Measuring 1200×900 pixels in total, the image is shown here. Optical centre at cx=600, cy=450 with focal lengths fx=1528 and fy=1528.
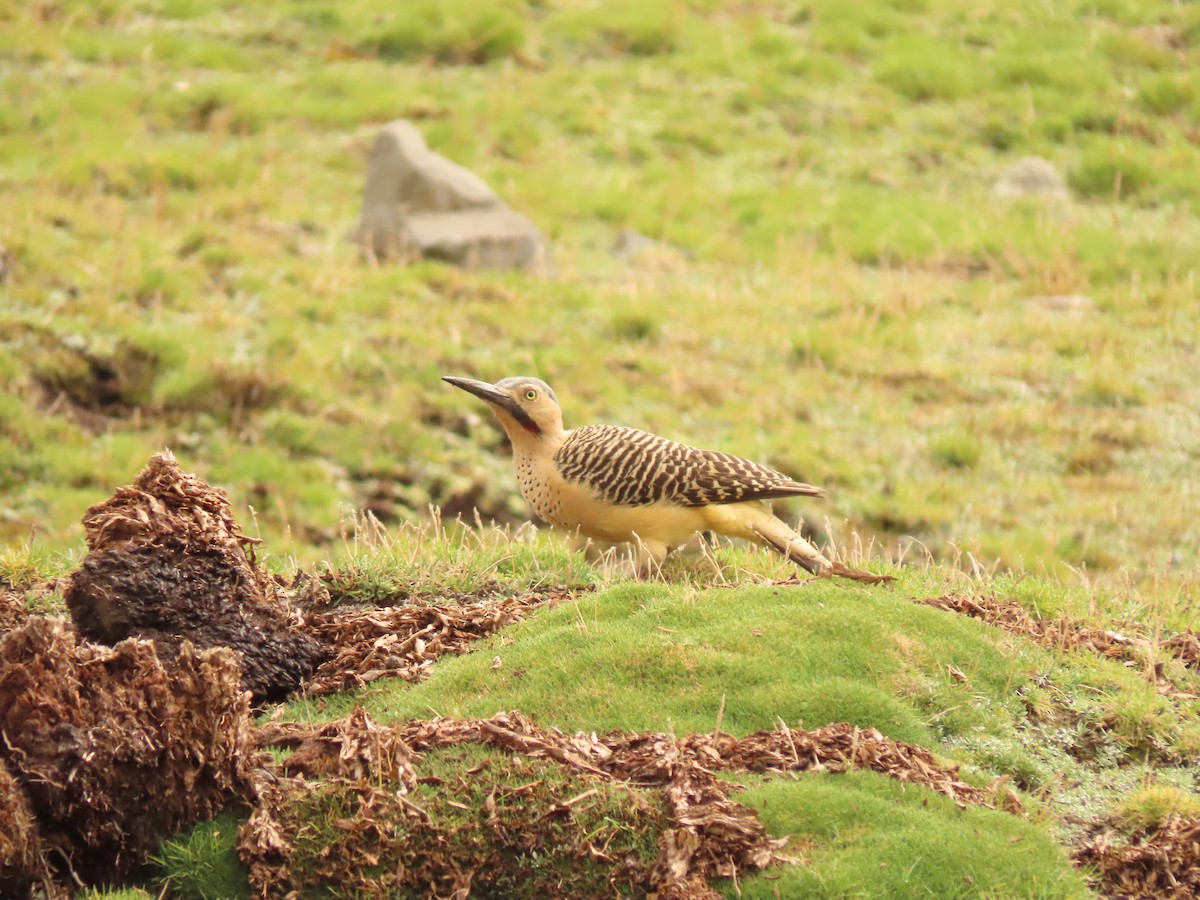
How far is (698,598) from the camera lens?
9.11 m

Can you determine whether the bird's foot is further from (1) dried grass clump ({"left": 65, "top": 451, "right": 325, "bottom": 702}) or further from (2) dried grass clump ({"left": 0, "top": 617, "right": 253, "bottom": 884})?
(2) dried grass clump ({"left": 0, "top": 617, "right": 253, "bottom": 884})

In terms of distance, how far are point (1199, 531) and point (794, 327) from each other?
580 cm

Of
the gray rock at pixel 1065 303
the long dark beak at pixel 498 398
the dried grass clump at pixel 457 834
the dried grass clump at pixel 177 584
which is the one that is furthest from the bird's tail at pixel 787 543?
the gray rock at pixel 1065 303

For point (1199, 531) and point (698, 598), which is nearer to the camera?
point (698, 598)

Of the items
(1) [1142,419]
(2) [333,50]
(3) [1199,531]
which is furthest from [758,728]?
(2) [333,50]

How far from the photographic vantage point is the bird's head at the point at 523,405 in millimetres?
10000

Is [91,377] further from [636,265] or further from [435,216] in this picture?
[636,265]

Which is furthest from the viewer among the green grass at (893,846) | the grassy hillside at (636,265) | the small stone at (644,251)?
the small stone at (644,251)

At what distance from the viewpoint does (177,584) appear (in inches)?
333

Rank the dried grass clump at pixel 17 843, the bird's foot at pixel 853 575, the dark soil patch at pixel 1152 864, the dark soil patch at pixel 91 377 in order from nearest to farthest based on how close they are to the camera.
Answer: the dried grass clump at pixel 17 843, the dark soil patch at pixel 1152 864, the bird's foot at pixel 853 575, the dark soil patch at pixel 91 377

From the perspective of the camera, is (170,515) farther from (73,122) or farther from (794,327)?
(73,122)

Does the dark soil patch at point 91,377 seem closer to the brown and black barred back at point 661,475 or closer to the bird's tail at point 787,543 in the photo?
the brown and black barred back at point 661,475

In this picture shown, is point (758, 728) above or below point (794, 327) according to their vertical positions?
above

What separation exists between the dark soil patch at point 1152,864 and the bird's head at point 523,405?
4.43 metres
